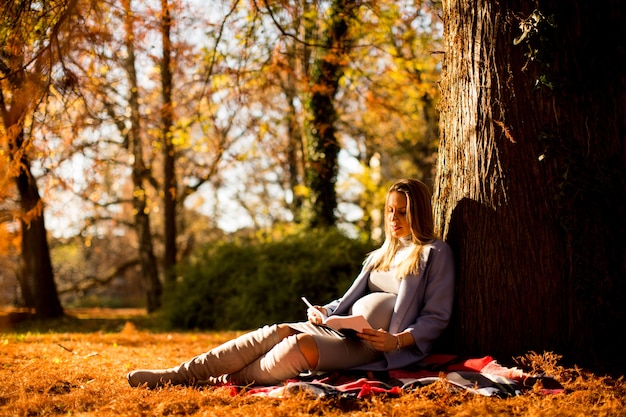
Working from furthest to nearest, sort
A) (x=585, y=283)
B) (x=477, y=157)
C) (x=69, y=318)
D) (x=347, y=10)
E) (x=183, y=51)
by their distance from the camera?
(x=69, y=318) → (x=183, y=51) → (x=347, y=10) → (x=477, y=157) → (x=585, y=283)

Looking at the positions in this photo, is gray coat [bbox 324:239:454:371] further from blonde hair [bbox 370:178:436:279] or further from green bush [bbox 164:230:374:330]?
green bush [bbox 164:230:374:330]

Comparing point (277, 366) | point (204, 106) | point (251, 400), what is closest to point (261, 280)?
point (204, 106)

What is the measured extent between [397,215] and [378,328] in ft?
2.68

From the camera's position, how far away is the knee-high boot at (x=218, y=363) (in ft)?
12.8

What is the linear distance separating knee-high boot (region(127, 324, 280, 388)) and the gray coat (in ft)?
2.23

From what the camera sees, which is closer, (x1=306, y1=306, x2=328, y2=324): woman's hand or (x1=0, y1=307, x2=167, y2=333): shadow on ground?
(x1=306, y1=306, x2=328, y2=324): woman's hand

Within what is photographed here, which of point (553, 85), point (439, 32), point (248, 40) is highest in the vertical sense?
point (439, 32)

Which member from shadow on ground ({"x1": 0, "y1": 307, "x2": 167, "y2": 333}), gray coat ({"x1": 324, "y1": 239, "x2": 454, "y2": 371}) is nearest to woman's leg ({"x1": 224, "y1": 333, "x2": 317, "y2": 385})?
gray coat ({"x1": 324, "y1": 239, "x2": 454, "y2": 371})

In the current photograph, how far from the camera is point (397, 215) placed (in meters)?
4.42

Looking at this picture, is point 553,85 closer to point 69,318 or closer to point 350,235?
point 350,235

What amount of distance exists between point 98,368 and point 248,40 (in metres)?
4.31

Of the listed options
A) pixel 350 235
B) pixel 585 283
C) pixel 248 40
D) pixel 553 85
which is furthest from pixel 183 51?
pixel 585 283

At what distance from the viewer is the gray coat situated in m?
4.04

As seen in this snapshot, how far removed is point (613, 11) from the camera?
400 cm
